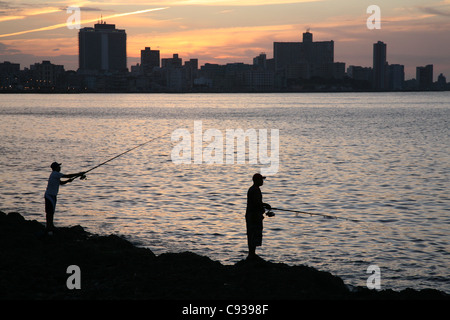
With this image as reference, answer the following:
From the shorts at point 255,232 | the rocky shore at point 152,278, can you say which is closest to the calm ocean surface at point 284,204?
the rocky shore at point 152,278

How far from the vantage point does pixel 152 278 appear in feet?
35.6

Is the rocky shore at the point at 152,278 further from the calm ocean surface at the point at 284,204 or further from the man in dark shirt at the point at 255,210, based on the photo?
the calm ocean surface at the point at 284,204

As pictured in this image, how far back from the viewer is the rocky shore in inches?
391

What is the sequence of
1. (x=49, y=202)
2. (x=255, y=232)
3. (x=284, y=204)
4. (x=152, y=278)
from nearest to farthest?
(x=152, y=278) < (x=255, y=232) < (x=49, y=202) < (x=284, y=204)

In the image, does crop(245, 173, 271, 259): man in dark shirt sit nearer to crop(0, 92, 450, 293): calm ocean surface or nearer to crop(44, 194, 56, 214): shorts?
crop(0, 92, 450, 293): calm ocean surface

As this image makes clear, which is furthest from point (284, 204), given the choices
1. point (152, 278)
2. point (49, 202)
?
point (152, 278)

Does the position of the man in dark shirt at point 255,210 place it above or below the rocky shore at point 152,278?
above

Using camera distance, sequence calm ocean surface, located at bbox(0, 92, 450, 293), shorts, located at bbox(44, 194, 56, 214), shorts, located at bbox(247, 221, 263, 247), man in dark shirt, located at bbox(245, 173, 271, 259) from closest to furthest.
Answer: man in dark shirt, located at bbox(245, 173, 271, 259) < shorts, located at bbox(247, 221, 263, 247) < shorts, located at bbox(44, 194, 56, 214) < calm ocean surface, located at bbox(0, 92, 450, 293)

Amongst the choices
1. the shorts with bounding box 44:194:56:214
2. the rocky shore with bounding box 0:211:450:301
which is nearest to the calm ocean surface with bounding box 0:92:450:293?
the rocky shore with bounding box 0:211:450:301

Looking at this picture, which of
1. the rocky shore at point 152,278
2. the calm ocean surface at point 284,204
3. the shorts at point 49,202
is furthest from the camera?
the calm ocean surface at point 284,204

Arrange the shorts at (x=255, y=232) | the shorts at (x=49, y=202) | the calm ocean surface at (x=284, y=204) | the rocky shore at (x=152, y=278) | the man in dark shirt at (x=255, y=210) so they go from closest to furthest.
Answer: the rocky shore at (x=152, y=278), the man in dark shirt at (x=255, y=210), the shorts at (x=255, y=232), the shorts at (x=49, y=202), the calm ocean surface at (x=284, y=204)

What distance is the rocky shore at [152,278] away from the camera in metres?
9.92

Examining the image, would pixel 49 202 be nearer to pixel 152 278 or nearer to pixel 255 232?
pixel 152 278
